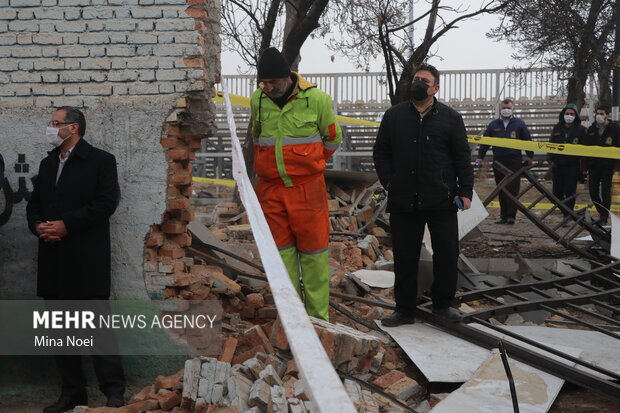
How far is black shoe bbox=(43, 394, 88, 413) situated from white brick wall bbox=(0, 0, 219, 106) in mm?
1994

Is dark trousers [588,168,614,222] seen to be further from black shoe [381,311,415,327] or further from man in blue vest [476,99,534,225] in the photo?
black shoe [381,311,415,327]

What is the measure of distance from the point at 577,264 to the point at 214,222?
4.69 metres

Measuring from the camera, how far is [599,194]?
13.4m

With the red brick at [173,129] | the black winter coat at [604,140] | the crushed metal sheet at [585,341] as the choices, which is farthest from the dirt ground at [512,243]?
the red brick at [173,129]

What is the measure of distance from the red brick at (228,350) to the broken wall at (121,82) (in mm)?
752

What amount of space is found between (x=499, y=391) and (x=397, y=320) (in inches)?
56.0

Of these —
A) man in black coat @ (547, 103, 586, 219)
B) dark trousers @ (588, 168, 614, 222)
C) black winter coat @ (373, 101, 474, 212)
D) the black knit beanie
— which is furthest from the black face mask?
dark trousers @ (588, 168, 614, 222)

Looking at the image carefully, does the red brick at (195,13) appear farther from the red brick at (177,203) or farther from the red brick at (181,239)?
the red brick at (181,239)

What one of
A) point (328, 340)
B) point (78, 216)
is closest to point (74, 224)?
point (78, 216)

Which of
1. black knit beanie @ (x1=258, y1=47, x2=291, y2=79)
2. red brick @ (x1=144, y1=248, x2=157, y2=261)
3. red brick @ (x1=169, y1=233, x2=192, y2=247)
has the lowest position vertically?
red brick @ (x1=144, y1=248, x2=157, y2=261)

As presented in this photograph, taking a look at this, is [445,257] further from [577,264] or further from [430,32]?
[430,32]

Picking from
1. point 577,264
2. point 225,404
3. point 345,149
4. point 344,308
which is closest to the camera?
point 225,404

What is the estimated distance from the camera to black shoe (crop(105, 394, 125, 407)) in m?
5.27

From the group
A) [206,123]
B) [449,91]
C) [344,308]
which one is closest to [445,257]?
[344,308]
